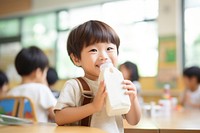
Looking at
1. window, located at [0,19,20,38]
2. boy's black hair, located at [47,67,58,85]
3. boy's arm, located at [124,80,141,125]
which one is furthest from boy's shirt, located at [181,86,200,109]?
window, located at [0,19,20,38]

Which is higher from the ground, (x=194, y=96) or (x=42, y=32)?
(x=42, y=32)

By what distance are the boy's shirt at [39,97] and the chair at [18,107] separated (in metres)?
0.08

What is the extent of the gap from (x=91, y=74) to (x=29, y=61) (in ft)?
2.86

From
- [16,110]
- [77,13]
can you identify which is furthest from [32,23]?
[16,110]

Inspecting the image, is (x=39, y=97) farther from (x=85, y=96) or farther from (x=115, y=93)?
(x=115, y=93)

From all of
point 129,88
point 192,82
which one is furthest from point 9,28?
point 129,88

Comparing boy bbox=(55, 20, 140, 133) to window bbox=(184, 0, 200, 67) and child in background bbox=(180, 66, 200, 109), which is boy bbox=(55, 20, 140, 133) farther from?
window bbox=(184, 0, 200, 67)

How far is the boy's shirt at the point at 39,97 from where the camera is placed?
1.45 m

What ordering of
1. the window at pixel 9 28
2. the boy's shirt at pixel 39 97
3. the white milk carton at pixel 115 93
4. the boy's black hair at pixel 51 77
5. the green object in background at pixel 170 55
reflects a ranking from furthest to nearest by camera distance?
the window at pixel 9 28
the green object in background at pixel 170 55
the boy's black hair at pixel 51 77
the boy's shirt at pixel 39 97
the white milk carton at pixel 115 93

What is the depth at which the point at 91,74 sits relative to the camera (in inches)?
31.4

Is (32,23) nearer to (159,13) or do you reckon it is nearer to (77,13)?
(77,13)

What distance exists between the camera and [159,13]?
3.66 m

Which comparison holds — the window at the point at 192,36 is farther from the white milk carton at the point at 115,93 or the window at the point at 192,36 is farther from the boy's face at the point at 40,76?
the white milk carton at the point at 115,93

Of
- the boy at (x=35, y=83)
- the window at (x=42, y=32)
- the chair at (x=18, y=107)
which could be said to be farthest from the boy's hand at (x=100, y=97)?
the window at (x=42, y=32)
